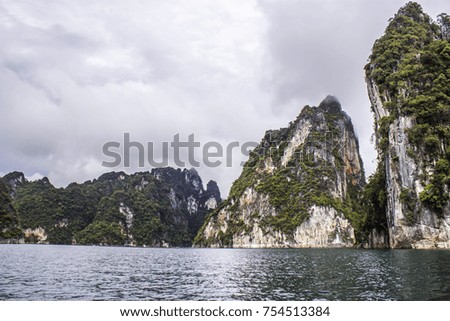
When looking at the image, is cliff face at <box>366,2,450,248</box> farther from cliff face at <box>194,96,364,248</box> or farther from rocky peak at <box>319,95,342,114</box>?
rocky peak at <box>319,95,342,114</box>

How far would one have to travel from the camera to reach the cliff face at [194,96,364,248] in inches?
5148

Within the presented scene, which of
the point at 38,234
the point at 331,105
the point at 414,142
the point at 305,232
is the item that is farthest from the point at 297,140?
the point at 38,234

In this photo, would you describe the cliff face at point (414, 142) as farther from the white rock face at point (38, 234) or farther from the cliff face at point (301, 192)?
the white rock face at point (38, 234)

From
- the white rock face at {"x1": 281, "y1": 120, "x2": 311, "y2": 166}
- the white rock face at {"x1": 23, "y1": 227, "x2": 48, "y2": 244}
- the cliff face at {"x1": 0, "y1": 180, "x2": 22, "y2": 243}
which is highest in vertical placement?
the white rock face at {"x1": 281, "y1": 120, "x2": 311, "y2": 166}

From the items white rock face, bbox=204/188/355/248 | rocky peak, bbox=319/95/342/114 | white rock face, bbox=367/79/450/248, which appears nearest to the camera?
white rock face, bbox=367/79/450/248

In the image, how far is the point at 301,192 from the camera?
143 meters

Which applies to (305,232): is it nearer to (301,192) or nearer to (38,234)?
(301,192)

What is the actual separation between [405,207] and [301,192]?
81535mm

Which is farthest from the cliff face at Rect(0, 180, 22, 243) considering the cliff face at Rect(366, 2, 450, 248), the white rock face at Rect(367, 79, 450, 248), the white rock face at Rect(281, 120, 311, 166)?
the white rock face at Rect(281, 120, 311, 166)

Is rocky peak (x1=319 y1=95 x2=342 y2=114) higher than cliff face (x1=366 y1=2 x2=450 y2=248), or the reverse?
rocky peak (x1=319 y1=95 x2=342 y2=114)

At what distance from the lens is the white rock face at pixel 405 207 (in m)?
56.7

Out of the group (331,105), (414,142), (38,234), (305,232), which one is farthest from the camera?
(38,234)
